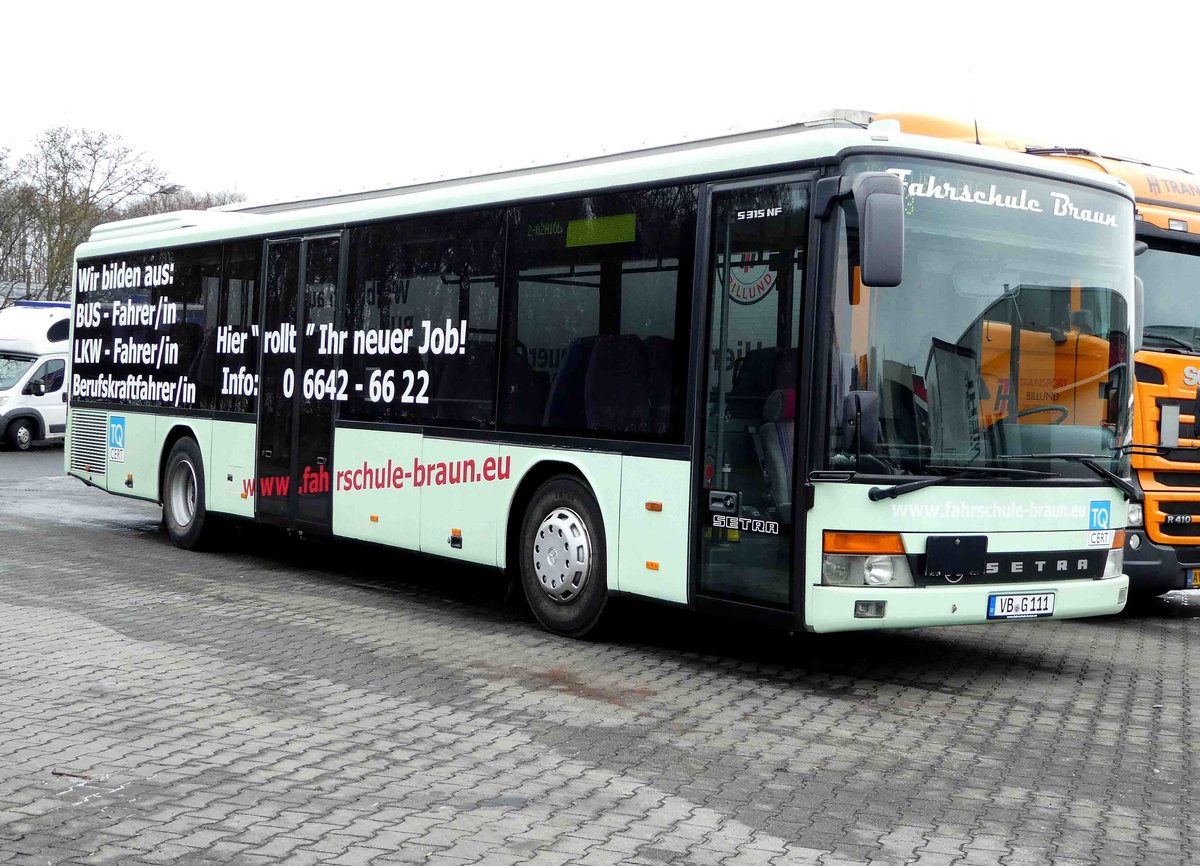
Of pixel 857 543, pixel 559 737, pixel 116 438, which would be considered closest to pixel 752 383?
pixel 857 543

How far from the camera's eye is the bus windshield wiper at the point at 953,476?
781 cm

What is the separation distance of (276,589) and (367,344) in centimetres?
211

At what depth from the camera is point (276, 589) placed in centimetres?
1181

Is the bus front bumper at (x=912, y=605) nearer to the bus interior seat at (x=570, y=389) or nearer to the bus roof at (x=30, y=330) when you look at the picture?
the bus interior seat at (x=570, y=389)

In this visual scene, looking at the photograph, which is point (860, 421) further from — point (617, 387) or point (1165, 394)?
point (1165, 394)

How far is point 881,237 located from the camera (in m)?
7.43

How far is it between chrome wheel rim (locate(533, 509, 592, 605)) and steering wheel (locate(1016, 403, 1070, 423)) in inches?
113

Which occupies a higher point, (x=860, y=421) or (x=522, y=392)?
(x=522, y=392)

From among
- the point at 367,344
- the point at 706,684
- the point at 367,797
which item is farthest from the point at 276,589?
the point at 367,797

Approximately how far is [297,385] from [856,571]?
6.32 m

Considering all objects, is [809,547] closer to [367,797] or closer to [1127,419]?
[1127,419]

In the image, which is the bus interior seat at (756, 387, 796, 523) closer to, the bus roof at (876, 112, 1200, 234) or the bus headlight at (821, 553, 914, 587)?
the bus headlight at (821, 553, 914, 587)

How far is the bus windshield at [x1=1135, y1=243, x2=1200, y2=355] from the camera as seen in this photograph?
37.3ft

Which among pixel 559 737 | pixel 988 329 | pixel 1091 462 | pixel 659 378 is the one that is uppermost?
pixel 988 329
